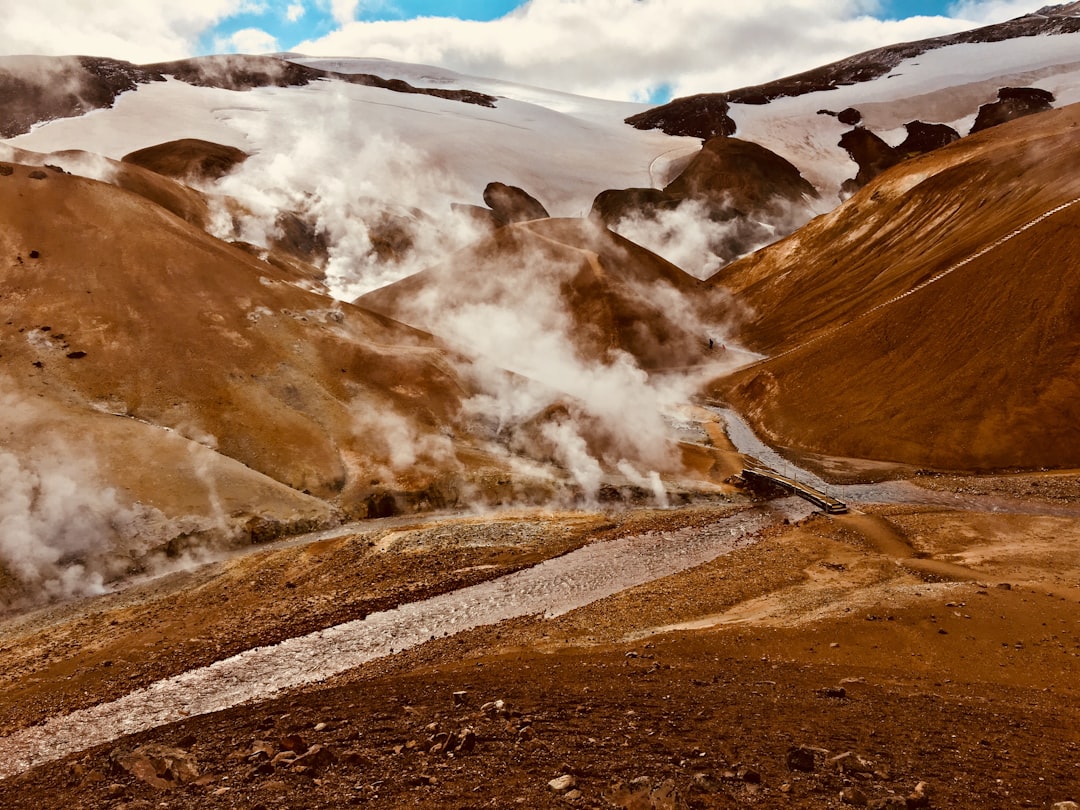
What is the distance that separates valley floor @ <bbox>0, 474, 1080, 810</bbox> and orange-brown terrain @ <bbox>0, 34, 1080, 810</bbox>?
16 cm

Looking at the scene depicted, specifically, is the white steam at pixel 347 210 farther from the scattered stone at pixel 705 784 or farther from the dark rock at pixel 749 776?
the dark rock at pixel 749 776

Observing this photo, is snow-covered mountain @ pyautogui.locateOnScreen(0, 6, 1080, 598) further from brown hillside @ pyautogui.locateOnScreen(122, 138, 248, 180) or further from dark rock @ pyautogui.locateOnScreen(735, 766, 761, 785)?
dark rock @ pyautogui.locateOnScreen(735, 766, 761, 785)

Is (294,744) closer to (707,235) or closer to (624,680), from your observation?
(624,680)

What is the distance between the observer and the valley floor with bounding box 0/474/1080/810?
14414mm

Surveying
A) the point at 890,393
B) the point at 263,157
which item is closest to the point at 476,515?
the point at 890,393

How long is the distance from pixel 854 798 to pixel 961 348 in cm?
6438

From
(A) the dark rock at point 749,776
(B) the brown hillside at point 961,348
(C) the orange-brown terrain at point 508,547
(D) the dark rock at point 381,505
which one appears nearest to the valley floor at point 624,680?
(A) the dark rock at point 749,776

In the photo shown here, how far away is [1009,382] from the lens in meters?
60.1

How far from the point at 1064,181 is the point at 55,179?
115 metres

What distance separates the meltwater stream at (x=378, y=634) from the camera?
24953mm

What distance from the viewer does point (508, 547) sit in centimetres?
4294

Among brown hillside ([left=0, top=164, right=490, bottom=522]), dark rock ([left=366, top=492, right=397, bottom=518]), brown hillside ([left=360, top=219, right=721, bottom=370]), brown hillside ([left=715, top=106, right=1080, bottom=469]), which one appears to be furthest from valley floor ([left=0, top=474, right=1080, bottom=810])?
brown hillside ([left=360, top=219, right=721, bottom=370])

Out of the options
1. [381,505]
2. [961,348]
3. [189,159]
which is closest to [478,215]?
[189,159]

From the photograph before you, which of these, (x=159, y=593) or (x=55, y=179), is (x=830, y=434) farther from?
(x=55, y=179)
